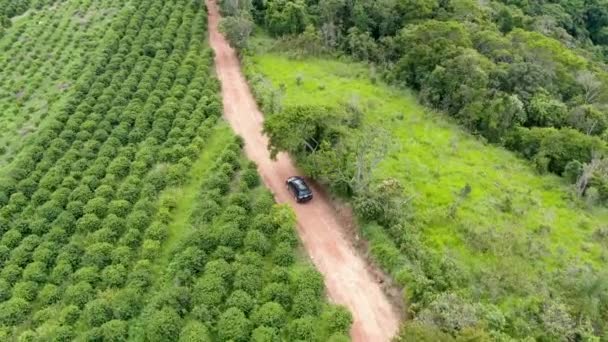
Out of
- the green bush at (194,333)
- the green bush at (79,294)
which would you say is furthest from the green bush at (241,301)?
the green bush at (79,294)

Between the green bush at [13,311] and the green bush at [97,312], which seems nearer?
the green bush at [97,312]

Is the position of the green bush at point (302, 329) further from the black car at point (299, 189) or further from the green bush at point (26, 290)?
the green bush at point (26, 290)

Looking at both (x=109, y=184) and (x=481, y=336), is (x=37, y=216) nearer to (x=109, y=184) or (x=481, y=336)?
(x=109, y=184)

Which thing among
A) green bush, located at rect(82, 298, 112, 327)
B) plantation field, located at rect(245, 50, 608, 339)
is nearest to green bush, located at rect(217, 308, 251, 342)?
green bush, located at rect(82, 298, 112, 327)

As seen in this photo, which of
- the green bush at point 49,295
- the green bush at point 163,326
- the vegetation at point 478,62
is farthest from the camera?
the vegetation at point 478,62

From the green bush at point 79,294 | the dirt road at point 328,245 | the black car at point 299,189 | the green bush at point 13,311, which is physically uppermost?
the black car at point 299,189

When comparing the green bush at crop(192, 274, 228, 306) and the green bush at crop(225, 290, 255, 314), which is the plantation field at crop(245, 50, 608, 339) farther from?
the green bush at crop(192, 274, 228, 306)
